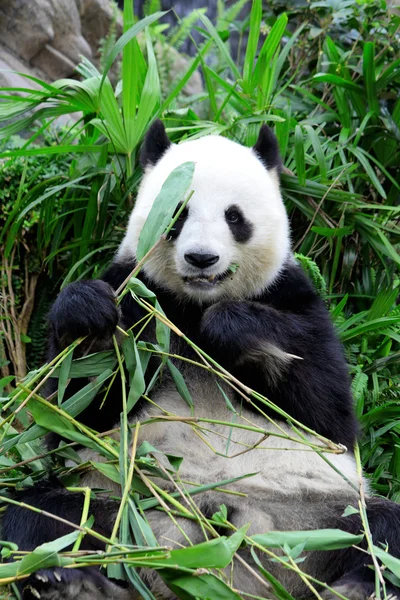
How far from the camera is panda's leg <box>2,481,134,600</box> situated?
2.41m

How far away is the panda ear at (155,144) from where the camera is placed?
3.71 meters

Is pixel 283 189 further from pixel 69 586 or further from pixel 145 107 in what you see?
pixel 69 586

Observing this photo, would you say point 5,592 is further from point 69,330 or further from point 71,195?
point 71,195

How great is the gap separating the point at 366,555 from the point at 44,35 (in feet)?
25.4

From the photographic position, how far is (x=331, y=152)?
5.09m

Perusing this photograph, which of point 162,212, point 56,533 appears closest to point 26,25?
point 162,212

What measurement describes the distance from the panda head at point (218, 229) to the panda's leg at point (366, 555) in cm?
113

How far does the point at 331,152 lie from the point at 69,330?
2877 mm

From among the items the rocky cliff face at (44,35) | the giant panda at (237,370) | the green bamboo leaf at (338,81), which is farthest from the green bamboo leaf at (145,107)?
the rocky cliff face at (44,35)

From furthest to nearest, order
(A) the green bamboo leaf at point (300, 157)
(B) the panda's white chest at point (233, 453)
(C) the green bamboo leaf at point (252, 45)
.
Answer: (C) the green bamboo leaf at point (252, 45) < (A) the green bamboo leaf at point (300, 157) < (B) the panda's white chest at point (233, 453)

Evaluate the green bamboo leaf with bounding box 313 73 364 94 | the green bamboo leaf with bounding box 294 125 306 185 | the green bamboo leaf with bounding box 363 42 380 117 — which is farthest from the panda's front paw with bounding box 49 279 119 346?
the green bamboo leaf with bounding box 363 42 380 117

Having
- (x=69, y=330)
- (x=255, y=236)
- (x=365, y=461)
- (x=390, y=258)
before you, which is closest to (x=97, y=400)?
(x=69, y=330)

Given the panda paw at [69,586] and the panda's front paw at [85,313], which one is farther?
the panda's front paw at [85,313]

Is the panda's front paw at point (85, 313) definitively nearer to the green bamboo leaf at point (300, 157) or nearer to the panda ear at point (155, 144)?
the panda ear at point (155, 144)
